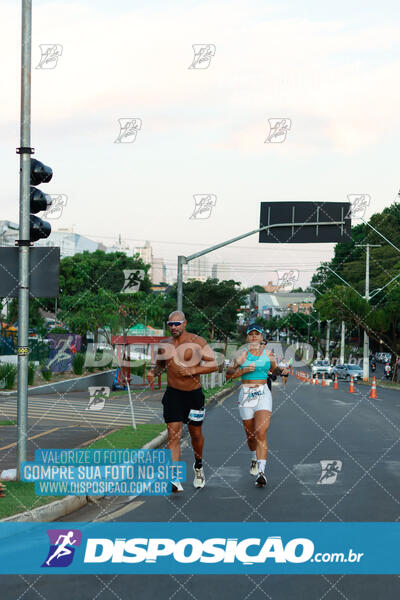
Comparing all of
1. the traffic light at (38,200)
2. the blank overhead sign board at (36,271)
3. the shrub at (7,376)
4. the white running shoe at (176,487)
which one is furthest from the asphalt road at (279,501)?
the shrub at (7,376)

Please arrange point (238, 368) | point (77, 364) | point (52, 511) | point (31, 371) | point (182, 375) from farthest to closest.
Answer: point (77, 364) → point (31, 371) → point (238, 368) → point (182, 375) → point (52, 511)

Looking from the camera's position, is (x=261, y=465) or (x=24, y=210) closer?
(x=24, y=210)

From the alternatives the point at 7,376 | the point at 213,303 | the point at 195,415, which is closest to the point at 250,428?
the point at 195,415

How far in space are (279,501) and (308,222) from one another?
14067 millimetres

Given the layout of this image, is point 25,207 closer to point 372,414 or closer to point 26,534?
point 26,534

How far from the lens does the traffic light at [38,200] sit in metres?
9.80

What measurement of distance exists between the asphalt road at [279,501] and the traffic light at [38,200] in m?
3.27

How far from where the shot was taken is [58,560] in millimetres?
6520

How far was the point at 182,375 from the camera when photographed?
9.56 meters

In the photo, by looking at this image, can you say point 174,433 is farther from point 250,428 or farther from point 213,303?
point 213,303

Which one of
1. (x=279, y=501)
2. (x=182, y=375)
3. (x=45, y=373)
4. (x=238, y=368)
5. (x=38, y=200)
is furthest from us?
(x=45, y=373)

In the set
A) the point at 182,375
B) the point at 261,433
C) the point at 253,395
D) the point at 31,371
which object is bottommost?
the point at 31,371

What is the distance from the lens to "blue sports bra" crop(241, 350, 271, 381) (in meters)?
10.2

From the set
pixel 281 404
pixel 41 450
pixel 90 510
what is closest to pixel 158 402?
pixel 281 404
